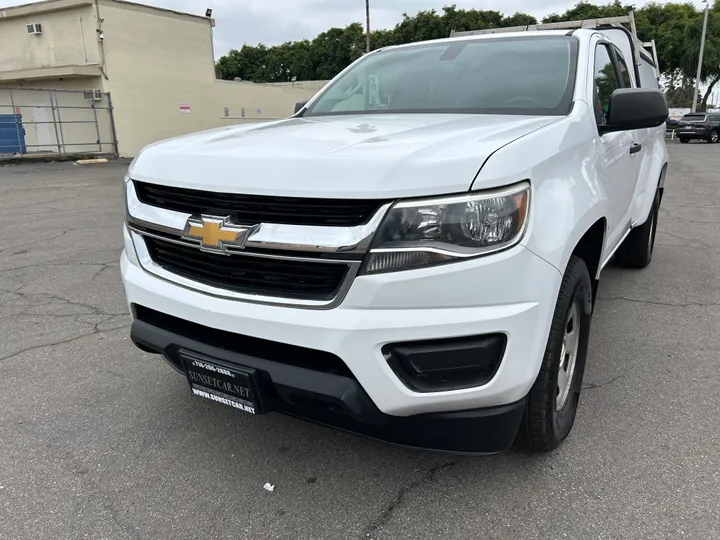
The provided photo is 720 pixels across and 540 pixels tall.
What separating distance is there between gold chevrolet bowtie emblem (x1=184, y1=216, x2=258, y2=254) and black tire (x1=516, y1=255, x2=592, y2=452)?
1172mm

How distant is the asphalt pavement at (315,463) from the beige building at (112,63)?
19753mm

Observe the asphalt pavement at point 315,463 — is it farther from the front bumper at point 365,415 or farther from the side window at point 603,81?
the side window at point 603,81

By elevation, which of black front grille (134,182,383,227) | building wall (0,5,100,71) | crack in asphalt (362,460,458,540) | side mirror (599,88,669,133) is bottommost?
crack in asphalt (362,460,458,540)

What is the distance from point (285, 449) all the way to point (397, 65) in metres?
2.52

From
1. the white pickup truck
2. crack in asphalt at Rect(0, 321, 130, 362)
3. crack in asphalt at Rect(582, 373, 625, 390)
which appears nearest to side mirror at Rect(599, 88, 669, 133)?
the white pickup truck

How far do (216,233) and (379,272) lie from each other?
0.64 meters

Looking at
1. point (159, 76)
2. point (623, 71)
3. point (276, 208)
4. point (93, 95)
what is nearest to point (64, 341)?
point (276, 208)

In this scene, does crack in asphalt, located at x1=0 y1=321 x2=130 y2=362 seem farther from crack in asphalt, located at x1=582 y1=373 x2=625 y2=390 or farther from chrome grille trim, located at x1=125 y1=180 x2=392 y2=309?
crack in asphalt, located at x1=582 y1=373 x2=625 y2=390

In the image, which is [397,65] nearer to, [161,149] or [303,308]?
[161,149]

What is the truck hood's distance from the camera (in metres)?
1.84

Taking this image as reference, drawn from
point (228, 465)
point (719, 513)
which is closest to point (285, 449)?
point (228, 465)

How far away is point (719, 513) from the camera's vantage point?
2.15 metres

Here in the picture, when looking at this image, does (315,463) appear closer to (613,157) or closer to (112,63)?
(613,157)

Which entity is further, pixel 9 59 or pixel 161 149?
pixel 9 59
